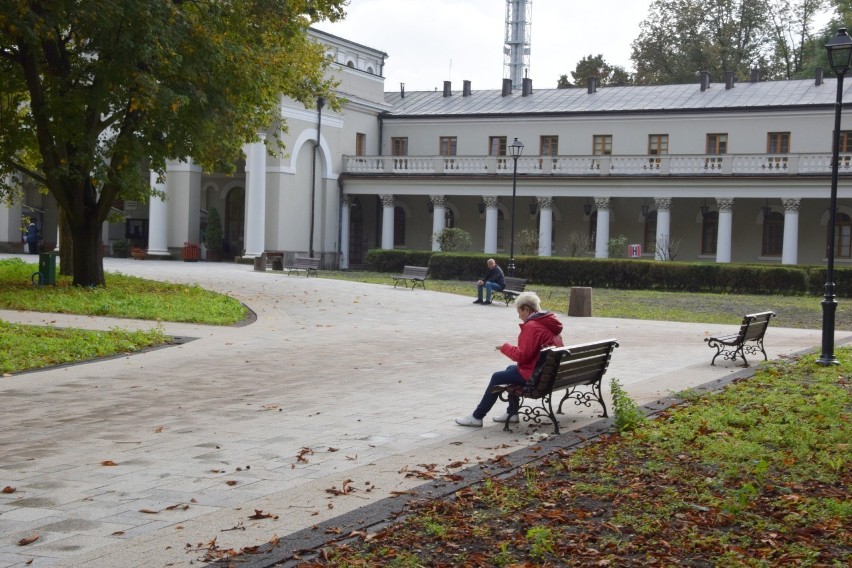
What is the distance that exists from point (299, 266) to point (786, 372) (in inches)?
1002

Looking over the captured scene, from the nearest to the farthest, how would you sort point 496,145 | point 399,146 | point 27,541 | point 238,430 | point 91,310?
point 27,541
point 238,430
point 91,310
point 496,145
point 399,146

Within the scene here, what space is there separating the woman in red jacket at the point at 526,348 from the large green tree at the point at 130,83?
1270 cm

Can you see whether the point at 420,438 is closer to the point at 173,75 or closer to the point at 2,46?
the point at 173,75

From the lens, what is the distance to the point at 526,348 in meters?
9.52

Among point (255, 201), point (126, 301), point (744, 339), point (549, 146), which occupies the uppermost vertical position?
point (549, 146)

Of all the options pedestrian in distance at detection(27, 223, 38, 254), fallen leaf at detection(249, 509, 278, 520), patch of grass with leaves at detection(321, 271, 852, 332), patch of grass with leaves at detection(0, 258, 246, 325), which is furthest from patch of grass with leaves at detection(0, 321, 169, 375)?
pedestrian in distance at detection(27, 223, 38, 254)

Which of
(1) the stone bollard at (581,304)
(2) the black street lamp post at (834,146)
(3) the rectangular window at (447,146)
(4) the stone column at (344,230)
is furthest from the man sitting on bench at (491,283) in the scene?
(3) the rectangular window at (447,146)

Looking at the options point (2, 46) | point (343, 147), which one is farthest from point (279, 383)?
point (343, 147)

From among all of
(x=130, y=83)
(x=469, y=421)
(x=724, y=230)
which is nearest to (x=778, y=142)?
(x=724, y=230)

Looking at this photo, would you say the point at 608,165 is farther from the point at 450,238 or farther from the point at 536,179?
the point at 450,238

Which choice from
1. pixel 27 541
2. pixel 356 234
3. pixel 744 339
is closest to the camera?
pixel 27 541

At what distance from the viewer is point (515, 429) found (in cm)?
959

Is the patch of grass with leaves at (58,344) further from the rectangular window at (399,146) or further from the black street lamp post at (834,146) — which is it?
the rectangular window at (399,146)

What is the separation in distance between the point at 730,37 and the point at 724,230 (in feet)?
71.0
